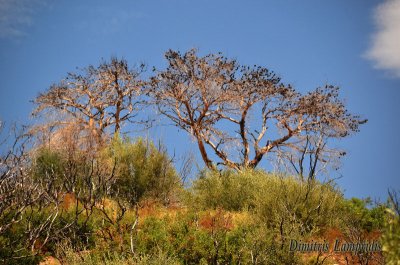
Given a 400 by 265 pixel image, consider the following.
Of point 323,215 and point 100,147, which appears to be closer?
point 323,215

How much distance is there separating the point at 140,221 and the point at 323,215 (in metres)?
4.62

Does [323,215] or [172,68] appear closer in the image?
[323,215]

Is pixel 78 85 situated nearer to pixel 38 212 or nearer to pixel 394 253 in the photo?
pixel 38 212

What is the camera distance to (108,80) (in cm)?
2550

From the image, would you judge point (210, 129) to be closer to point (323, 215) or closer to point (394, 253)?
point (323, 215)

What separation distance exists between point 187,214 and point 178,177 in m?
7.57

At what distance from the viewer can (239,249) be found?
8.72m

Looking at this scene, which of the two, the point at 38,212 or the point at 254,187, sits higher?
the point at 254,187

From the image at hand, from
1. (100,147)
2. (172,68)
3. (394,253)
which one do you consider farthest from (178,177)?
(394,253)

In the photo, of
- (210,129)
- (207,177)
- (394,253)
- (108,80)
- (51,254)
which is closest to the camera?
(394,253)

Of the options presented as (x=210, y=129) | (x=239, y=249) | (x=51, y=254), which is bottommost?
(x=51, y=254)

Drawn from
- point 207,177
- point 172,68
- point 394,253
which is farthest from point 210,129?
point 394,253

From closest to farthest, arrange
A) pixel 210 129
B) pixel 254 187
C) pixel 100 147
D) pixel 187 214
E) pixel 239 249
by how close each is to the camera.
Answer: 1. pixel 239 249
2. pixel 187 214
3. pixel 254 187
4. pixel 100 147
5. pixel 210 129

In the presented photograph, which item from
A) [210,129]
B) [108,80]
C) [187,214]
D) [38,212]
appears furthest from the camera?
[108,80]
